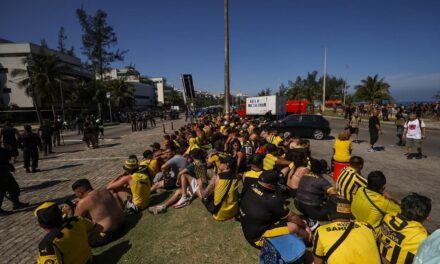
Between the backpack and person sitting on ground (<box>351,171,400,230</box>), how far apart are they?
1.26 metres

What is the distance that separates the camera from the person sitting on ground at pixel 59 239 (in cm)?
289

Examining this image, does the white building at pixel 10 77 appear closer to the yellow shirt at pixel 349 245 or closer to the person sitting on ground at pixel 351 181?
the person sitting on ground at pixel 351 181

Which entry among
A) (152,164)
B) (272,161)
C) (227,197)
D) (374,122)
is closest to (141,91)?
(374,122)

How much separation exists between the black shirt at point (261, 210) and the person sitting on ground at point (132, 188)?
2.78 metres

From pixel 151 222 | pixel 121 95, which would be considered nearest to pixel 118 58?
pixel 121 95

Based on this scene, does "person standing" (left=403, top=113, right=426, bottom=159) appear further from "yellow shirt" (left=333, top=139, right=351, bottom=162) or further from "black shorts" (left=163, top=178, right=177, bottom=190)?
"black shorts" (left=163, top=178, right=177, bottom=190)

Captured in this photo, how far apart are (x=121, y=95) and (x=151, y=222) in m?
45.6

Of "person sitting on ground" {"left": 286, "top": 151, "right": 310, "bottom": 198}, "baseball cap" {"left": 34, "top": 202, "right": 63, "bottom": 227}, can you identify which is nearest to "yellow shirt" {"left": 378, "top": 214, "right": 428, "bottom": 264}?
"person sitting on ground" {"left": 286, "top": 151, "right": 310, "bottom": 198}

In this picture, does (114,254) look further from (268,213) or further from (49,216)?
(268,213)

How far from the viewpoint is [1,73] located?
43.7m

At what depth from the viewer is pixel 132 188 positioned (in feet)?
17.7

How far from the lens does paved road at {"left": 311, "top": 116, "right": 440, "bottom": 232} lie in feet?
20.1

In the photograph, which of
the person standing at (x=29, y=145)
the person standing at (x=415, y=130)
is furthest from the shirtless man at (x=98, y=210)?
the person standing at (x=415, y=130)

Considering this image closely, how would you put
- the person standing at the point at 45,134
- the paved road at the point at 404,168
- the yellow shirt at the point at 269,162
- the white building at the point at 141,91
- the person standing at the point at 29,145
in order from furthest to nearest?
the white building at the point at 141,91 → the person standing at the point at 45,134 → the person standing at the point at 29,145 → the paved road at the point at 404,168 → the yellow shirt at the point at 269,162
